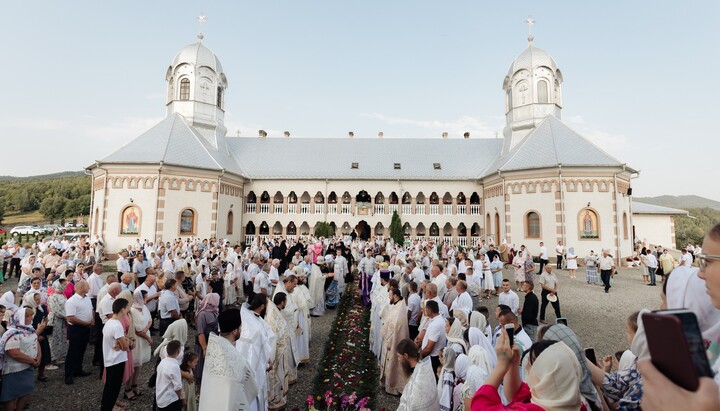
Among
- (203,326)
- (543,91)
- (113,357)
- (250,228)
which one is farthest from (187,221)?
(543,91)

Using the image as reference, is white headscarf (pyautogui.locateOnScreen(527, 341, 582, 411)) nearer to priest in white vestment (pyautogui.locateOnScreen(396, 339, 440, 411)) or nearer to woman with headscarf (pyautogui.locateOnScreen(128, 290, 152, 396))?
priest in white vestment (pyautogui.locateOnScreen(396, 339, 440, 411))

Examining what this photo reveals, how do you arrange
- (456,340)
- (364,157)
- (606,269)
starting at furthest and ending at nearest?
(364,157), (606,269), (456,340)

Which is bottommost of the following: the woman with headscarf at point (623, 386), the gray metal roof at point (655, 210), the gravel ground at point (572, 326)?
the gravel ground at point (572, 326)

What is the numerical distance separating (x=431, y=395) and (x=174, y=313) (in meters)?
6.10

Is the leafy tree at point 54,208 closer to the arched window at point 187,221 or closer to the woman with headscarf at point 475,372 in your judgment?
the arched window at point 187,221

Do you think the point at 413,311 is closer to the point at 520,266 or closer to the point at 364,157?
the point at 520,266

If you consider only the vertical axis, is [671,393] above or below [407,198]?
below

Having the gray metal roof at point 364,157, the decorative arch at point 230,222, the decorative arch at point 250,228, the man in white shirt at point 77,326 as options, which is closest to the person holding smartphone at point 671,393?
the man in white shirt at point 77,326

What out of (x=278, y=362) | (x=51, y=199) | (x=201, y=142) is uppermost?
(x=201, y=142)

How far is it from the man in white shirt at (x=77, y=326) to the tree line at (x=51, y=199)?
85.9 m

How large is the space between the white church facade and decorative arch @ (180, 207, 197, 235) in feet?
0.24

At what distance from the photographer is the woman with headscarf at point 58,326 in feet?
25.1

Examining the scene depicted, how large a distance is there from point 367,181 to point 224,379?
2894cm

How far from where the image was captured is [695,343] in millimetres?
1096
